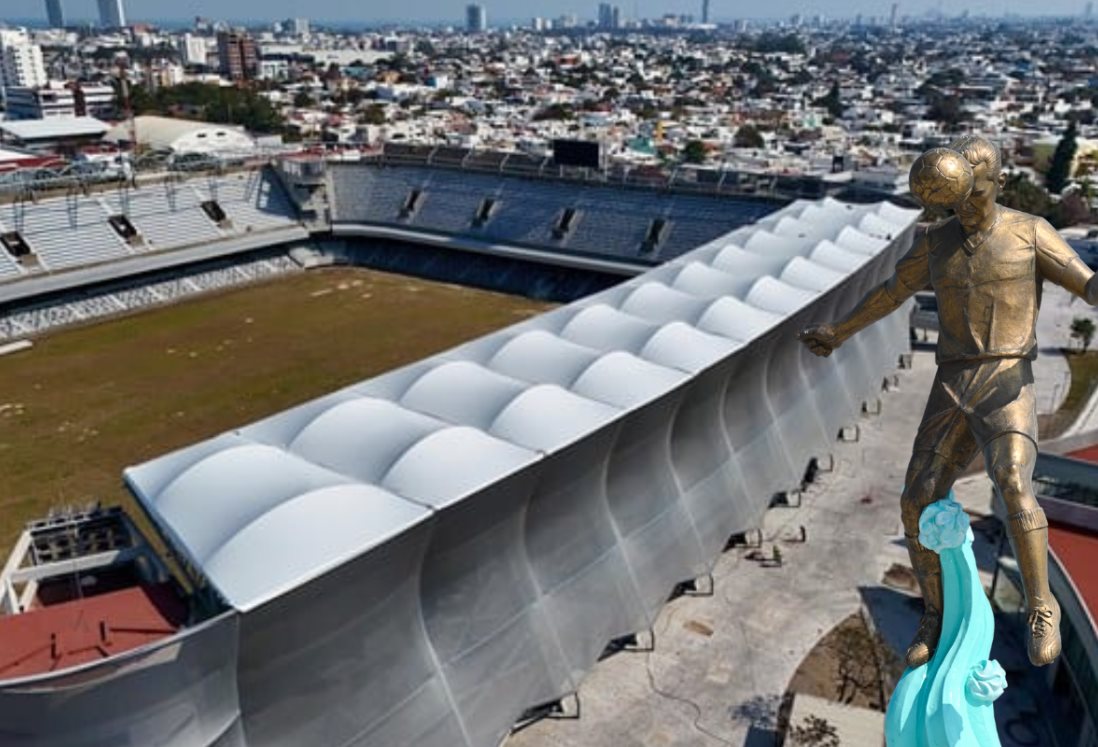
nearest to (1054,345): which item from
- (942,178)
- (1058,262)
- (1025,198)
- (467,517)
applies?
(1025,198)

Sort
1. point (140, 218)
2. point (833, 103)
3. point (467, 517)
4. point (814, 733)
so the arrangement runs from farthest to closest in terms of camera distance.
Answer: point (833, 103) → point (140, 218) → point (814, 733) → point (467, 517)

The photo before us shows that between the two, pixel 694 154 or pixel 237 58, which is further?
pixel 237 58

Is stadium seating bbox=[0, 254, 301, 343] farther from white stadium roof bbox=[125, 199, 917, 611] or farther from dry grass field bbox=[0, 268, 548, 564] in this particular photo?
white stadium roof bbox=[125, 199, 917, 611]

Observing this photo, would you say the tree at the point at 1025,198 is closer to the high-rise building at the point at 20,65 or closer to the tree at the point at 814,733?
the tree at the point at 814,733

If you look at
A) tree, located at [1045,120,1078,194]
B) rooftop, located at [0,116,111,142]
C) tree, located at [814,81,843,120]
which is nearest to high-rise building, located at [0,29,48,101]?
rooftop, located at [0,116,111,142]

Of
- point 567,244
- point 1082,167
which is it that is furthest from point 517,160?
point 1082,167

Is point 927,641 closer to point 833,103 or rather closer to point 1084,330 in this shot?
point 1084,330

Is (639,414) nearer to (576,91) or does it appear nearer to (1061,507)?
(1061,507)
